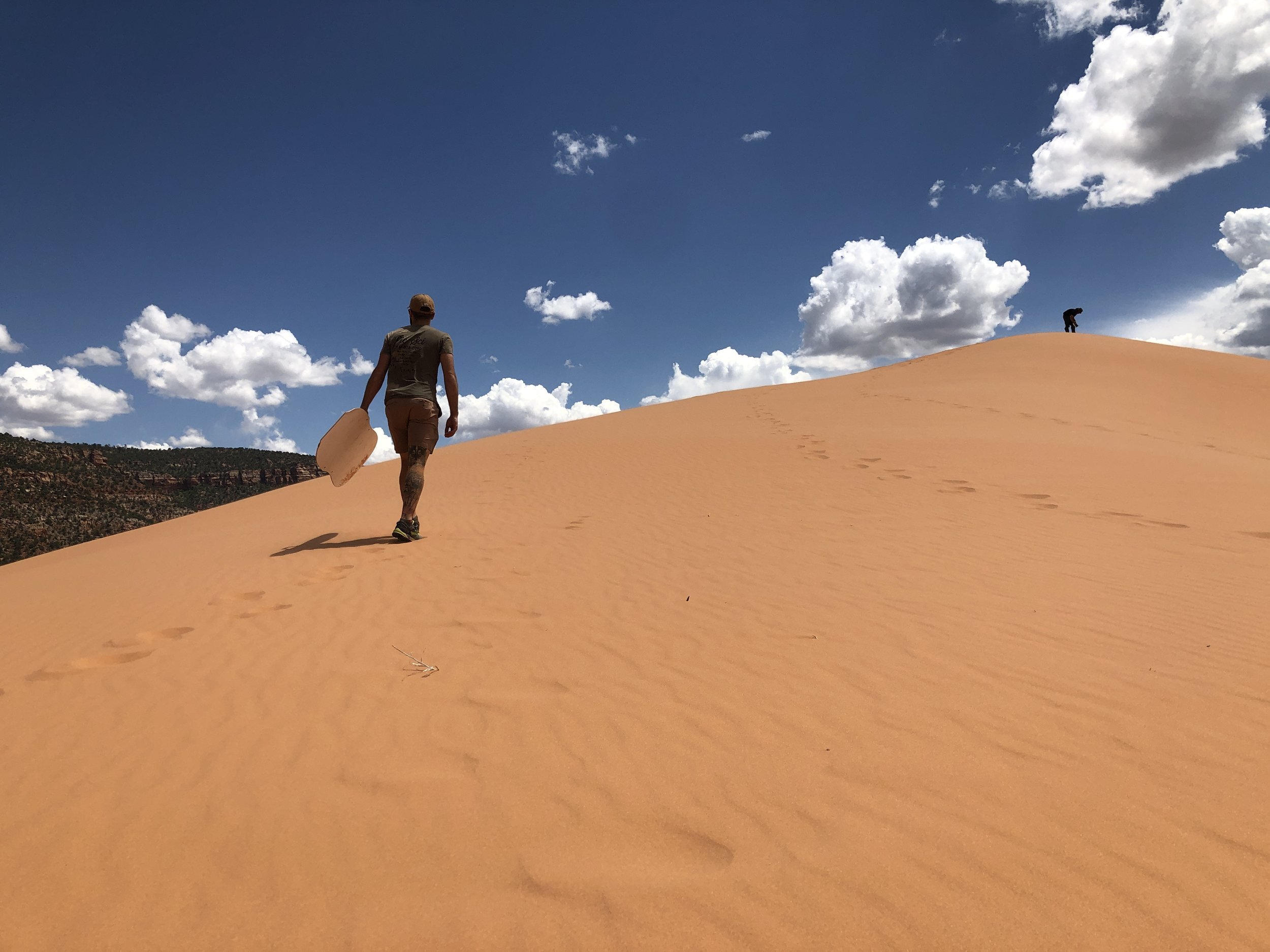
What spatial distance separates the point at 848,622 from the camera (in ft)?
11.5

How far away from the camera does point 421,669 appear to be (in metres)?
3.03

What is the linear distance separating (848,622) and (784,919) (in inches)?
85.5

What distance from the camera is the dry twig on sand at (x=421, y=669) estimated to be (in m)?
2.98

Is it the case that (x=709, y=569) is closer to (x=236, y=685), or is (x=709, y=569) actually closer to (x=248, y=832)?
(x=236, y=685)

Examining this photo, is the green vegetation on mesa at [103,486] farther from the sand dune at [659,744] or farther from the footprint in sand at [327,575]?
the sand dune at [659,744]

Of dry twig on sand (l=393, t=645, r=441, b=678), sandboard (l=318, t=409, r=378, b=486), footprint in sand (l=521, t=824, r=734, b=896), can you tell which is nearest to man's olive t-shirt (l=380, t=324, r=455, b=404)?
sandboard (l=318, t=409, r=378, b=486)

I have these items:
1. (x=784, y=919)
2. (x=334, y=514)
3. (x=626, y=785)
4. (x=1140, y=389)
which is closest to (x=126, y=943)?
(x=626, y=785)

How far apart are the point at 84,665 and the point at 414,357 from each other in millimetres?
3244

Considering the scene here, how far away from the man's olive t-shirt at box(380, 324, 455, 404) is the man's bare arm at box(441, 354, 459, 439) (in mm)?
67

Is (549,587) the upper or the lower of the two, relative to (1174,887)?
upper

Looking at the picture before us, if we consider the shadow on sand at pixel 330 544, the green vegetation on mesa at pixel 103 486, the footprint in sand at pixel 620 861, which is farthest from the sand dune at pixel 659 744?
the green vegetation on mesa at pixel 103 486

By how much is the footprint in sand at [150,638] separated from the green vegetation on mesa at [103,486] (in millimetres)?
21832

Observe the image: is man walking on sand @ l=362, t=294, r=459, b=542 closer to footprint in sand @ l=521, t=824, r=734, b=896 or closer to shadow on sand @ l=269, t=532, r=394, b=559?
shadow on sand @ l=269, t=532, r=394, b=559

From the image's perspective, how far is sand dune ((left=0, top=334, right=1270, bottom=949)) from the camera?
5.22 feet
